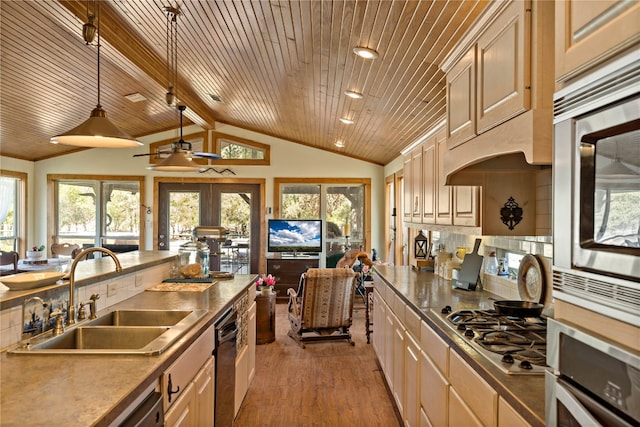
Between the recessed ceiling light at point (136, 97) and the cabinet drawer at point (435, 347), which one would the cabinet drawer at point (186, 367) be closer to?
the cabinet drawer at point (435, 347)

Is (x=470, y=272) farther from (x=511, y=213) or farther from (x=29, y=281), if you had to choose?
(x=29, y=281)

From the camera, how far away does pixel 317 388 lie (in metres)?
3.70

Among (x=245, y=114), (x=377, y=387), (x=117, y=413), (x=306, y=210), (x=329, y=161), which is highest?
(x=245, y=114)

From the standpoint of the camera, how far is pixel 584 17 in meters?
0.94

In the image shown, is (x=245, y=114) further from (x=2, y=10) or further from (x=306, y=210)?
(x=2, y=10)

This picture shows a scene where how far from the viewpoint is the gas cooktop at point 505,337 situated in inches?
58.5

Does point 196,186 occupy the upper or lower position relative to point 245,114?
lower

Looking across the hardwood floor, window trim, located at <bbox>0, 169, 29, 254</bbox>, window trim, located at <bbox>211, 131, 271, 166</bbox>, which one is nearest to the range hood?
the hardwood floor

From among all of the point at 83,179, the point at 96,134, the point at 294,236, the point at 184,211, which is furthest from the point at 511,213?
the point at 83,179

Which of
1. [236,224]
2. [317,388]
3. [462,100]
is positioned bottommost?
[317,388]

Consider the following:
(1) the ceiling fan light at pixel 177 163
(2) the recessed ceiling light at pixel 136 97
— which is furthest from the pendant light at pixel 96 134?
(2) the recessed ceiling light at pixel 136 97

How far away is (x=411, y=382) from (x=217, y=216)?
602 cm

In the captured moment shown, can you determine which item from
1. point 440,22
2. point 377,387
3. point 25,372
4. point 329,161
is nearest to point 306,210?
point 329,161

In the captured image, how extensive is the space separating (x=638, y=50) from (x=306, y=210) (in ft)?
24.1
